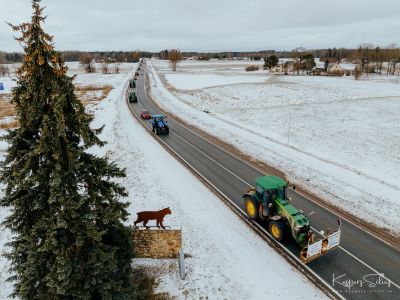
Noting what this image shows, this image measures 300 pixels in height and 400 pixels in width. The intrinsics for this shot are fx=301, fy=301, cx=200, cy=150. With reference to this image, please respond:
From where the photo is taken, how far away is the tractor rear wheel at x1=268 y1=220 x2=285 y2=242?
47.4 ft

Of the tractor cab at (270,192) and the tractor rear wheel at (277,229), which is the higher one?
the tractor cab at (270,192)

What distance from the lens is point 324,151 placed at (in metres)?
29.2

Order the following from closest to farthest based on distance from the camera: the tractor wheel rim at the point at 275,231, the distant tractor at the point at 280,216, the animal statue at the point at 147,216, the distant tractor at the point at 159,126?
the distant tractor at the point at 280,216
the animal statue at the point at 147,216
the tractor wheel rim at the point at 275,231
the distant tractor at the point at 159,126

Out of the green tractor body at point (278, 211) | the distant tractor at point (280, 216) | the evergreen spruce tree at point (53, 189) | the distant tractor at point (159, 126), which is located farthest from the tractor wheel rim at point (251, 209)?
the distant tractor at point (159, 126)

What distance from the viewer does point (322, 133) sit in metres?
35.6

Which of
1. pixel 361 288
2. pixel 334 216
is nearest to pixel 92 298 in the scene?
pixel 361 288

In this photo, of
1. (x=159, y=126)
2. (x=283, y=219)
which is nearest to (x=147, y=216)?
(x=283, y=219)

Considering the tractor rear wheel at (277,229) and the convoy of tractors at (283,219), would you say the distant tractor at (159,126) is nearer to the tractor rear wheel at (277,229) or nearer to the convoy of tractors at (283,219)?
the convoy of tractors at (283,219)

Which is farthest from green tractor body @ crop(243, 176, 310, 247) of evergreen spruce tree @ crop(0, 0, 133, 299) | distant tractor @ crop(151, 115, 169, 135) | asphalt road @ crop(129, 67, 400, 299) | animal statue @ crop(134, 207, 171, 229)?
distant tractor @ crop(151, 115, 169, 135)

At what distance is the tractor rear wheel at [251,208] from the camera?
16.3m

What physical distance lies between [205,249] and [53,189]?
8.37 metres

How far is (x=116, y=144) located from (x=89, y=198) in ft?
71.7

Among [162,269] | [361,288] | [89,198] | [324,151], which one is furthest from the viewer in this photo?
[324,151]

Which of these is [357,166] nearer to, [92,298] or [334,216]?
[334,216]
